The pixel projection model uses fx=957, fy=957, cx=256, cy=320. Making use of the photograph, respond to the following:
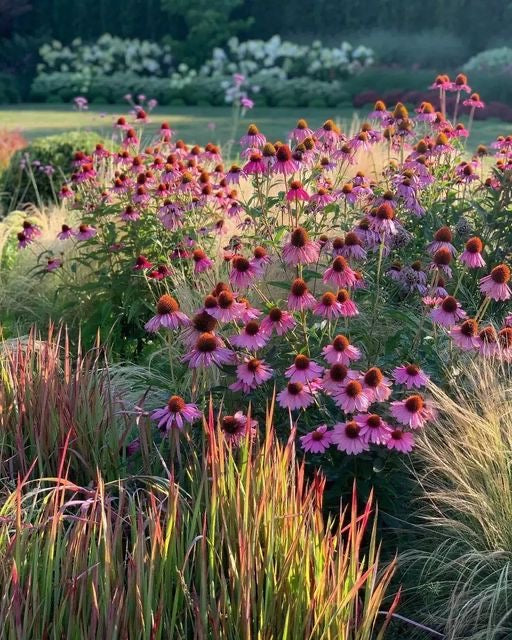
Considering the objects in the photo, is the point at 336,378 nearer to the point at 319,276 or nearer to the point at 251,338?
the point at 251,338

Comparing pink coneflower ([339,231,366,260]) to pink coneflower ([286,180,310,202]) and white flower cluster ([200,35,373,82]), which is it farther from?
white flower cluster ([200,35,373,82])

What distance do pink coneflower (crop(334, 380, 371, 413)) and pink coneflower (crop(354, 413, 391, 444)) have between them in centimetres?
6

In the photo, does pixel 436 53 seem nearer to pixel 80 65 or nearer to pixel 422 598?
pixel 80 65

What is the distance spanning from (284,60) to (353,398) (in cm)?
2074

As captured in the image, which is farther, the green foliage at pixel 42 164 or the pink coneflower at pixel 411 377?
the green foliage at pixel 42 164

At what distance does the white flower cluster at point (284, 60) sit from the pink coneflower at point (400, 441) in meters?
19.0

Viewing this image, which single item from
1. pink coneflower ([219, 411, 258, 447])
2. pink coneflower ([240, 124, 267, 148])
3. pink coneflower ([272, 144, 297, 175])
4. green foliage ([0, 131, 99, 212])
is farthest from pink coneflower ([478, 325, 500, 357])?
green foliage ([0, 131, 99, 212])

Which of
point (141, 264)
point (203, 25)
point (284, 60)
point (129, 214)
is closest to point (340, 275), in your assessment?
point (141, 264)

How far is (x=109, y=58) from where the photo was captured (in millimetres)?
22953

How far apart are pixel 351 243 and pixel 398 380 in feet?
1.65

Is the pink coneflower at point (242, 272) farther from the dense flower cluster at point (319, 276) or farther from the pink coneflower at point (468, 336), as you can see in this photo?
the pink coneflower at point (468, 336)

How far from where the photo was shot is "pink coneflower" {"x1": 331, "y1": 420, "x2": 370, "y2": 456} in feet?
7.97

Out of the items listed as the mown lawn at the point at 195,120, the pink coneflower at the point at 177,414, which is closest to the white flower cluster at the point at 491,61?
the mown lawn at the point at 195,120

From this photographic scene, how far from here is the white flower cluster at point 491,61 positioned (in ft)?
63.5
